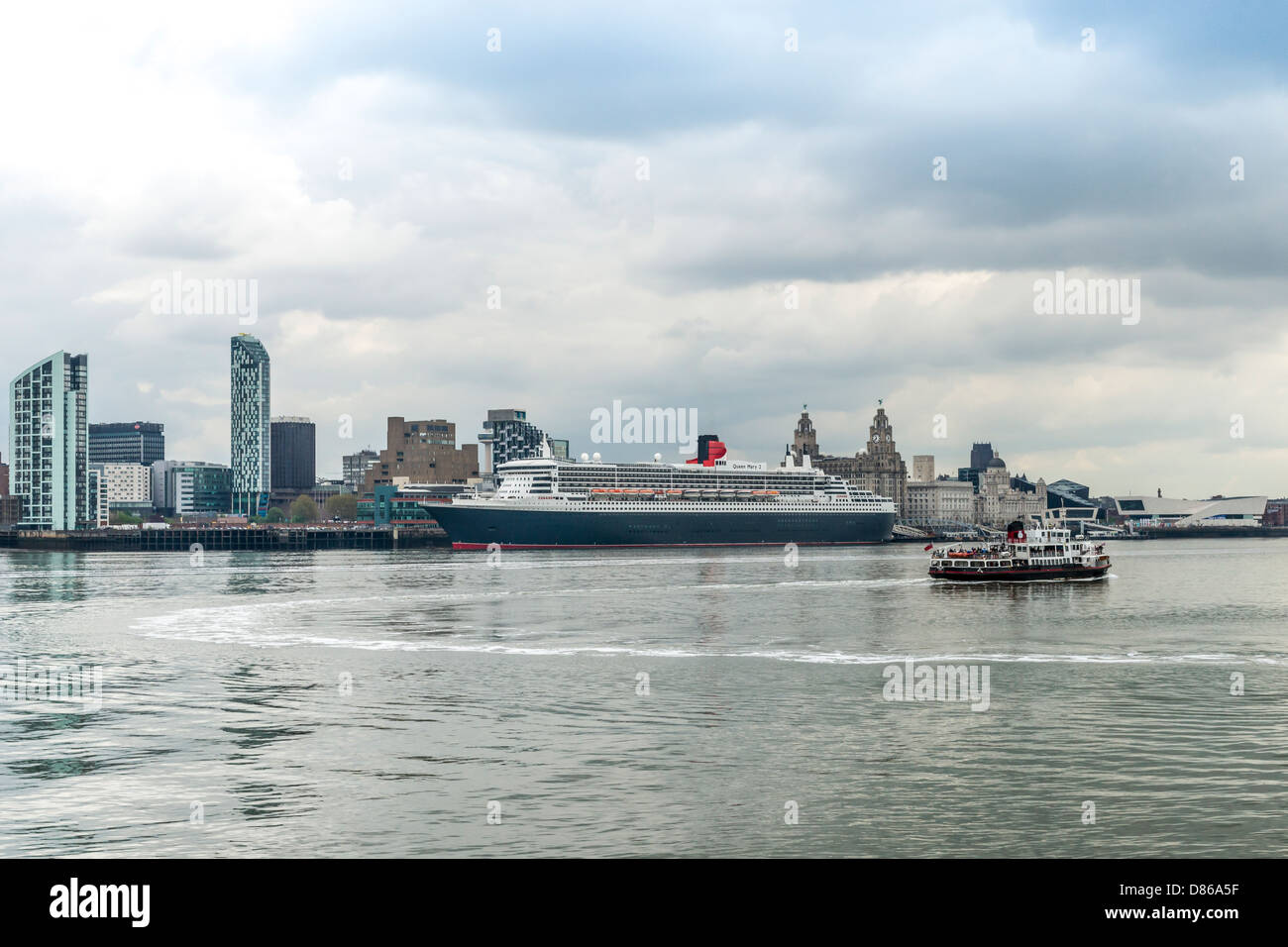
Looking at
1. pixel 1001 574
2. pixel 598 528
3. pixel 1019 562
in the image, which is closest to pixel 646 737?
pixel 1001 574

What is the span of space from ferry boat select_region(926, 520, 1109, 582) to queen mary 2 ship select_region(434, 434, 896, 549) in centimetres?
8527

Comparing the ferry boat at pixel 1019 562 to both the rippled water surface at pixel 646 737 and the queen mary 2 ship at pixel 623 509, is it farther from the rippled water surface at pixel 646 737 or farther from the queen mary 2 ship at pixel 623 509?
the queen mary 2 ship at pixel 623 509

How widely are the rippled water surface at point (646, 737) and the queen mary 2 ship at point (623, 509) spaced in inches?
4357

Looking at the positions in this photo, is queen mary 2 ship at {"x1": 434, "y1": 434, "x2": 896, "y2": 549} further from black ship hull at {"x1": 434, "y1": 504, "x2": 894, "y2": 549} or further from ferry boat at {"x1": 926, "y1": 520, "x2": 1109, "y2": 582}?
ferry boat at {"x1": 926, "y1": 520, "x2": 1109, "y2": 582}

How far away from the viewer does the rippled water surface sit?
1981 centimetres

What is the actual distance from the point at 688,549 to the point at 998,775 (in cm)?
15320

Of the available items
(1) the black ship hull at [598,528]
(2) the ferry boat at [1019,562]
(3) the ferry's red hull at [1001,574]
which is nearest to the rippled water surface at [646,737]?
(3) the ferry's red hull at [1001,574]

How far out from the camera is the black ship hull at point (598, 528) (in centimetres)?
17175

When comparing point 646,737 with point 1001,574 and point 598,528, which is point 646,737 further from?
point 598,528

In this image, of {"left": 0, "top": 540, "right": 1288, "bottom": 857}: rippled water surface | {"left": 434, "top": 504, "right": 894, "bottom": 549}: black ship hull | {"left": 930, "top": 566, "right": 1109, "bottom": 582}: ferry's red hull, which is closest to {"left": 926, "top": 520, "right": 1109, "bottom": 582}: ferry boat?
{"left": 930, "top": 566, "right": 1109, "bottom": 582}: ferry's red hull
